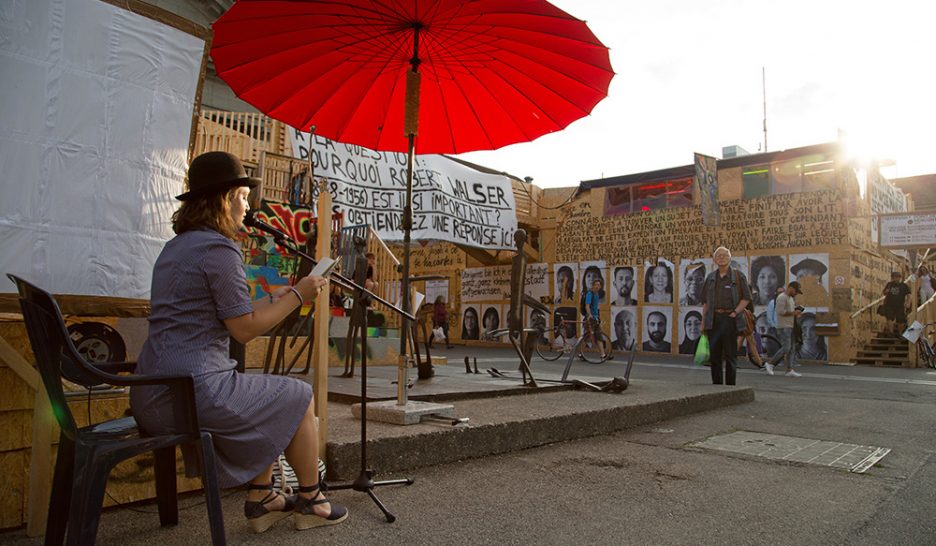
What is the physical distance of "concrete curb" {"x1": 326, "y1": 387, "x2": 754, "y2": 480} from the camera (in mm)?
3441

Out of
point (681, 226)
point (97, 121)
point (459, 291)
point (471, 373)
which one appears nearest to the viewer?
point (97, 121)

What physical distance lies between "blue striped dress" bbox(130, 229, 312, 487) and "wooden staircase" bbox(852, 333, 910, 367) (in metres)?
18.1

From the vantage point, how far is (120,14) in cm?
340

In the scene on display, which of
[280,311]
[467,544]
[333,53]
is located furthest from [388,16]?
[467,544]

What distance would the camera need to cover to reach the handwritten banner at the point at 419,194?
10922mm

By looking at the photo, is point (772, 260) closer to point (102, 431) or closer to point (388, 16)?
point (388, 16)

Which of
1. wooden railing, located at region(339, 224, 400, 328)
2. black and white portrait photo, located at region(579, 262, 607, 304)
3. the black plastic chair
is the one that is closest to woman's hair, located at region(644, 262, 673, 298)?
black and white portrait photo, located at region(579, 262, 607, 304)

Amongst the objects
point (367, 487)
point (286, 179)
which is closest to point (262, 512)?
point (367, 487)

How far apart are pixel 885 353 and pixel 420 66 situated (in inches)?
685

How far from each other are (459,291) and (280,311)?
893 inches

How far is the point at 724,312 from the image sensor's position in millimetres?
8242

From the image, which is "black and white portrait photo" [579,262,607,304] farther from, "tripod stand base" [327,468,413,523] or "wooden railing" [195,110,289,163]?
"tripod stand base" [327,468,413,523]

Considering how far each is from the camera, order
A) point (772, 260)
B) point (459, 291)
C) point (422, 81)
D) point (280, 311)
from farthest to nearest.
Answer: point (459, 291) → point (772, 260) → point (422, 81) → point (280, 311)

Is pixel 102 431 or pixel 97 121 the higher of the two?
pixel 97 121
